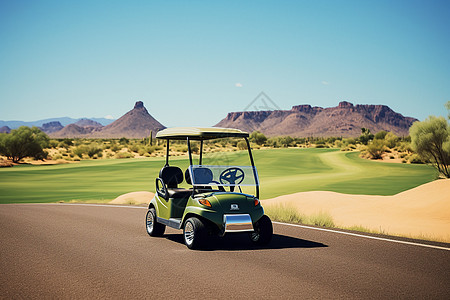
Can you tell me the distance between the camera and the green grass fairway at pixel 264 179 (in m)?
25.6

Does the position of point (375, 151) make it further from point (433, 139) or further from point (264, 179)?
point (433, 139)

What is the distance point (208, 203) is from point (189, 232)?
0.78 metres

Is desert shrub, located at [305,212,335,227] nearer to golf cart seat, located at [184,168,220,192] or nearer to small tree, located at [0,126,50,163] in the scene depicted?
golf cart seat, located at [184,168,220,192]

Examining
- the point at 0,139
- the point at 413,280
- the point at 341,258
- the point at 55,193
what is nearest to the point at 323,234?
the point at 341,258

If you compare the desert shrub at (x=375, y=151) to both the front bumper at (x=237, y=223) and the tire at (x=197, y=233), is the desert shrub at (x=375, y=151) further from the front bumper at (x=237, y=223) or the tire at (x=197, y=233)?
the tire at (x=197, y=233)

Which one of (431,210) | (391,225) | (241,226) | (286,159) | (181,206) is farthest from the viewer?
(286,159)

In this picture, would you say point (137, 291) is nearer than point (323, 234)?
Yes

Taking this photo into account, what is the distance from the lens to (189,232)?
30.3 feet

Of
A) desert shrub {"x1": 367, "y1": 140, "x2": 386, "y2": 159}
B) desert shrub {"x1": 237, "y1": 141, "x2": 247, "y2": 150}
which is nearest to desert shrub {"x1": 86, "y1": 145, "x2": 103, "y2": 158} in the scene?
desert shrub {"x1": 237, "y1": 141, "x2": 247, "y2": 150}

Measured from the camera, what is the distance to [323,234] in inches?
429

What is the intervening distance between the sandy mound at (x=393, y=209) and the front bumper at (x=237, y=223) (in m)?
4.86

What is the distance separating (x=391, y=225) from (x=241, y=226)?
643 cm

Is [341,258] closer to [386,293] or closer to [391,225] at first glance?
[386,293]

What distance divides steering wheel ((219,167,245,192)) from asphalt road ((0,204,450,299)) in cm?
131
